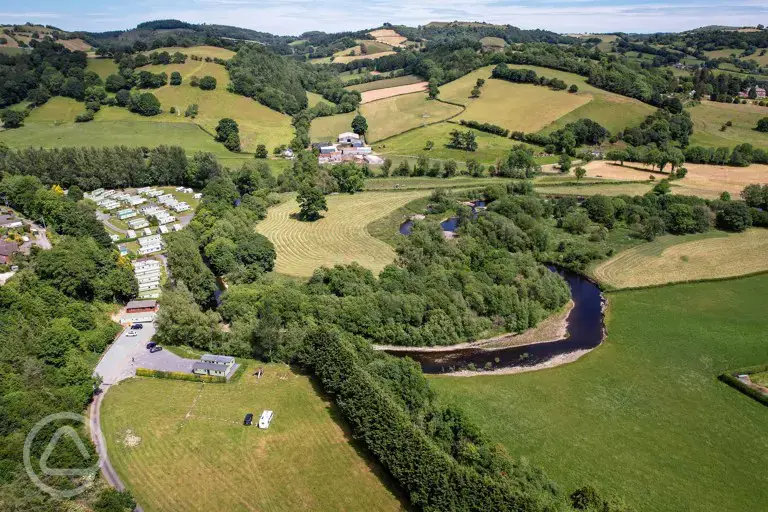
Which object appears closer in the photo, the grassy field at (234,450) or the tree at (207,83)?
the grassy field at (234,450)

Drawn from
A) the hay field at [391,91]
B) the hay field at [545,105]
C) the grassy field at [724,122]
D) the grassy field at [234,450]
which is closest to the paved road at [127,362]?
the grassy field at [234,450]

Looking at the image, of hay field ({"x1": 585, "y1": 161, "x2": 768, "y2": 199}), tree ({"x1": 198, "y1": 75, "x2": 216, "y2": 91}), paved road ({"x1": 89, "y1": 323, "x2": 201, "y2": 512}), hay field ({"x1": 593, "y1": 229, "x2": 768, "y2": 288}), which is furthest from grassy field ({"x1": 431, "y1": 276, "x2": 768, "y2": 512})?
tree ({"x1": 198, "y1": 75, "x2": 216, "y2": 91})

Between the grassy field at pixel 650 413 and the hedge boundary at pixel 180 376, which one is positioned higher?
the grassy field at pixel 650 413

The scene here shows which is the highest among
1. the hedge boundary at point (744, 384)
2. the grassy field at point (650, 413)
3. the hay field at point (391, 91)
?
the hay field at point (391, 91)

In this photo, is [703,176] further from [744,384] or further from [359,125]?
[359,125]

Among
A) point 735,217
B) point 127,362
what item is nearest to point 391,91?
point 735,217

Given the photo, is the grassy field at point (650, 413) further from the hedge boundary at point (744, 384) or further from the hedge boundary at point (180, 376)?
the hedge boundary at point (180, 376)

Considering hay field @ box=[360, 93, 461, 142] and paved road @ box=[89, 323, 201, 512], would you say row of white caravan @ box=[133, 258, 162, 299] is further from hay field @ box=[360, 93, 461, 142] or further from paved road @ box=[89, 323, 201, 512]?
hay field @ box=[360, 93, 461, 142]
